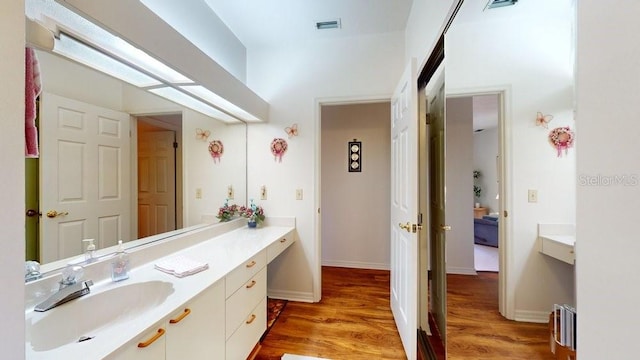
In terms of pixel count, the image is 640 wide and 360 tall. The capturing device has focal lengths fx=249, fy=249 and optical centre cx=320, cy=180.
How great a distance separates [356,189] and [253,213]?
1.60 m

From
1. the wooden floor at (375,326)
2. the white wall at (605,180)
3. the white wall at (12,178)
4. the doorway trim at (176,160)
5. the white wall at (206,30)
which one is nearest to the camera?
the white wall at (605,180)

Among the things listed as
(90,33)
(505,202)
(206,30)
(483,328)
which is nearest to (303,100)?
(206,30)

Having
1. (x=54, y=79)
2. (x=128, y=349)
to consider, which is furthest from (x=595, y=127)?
(x=54, y=79)

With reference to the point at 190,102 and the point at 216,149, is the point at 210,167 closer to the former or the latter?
the point at 216,149

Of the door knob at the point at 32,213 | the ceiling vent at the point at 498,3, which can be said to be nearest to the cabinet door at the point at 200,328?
the door knob at the point at 32,213

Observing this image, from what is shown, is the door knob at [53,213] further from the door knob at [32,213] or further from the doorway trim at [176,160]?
the doorway trim at [176,160]

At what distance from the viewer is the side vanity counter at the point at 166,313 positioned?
2.70 ft

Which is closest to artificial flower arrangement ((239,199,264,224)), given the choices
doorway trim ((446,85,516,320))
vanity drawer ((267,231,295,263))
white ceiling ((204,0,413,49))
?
vanity drawer ((267,231,295,263))

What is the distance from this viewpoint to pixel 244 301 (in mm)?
1560

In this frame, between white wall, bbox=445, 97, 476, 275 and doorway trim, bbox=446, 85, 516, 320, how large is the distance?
0.25 metres

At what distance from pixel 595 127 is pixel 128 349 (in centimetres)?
129

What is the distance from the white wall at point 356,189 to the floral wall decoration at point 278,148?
114 cm

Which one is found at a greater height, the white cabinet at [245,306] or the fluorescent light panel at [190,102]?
the fluorescent light panel at [190,102]

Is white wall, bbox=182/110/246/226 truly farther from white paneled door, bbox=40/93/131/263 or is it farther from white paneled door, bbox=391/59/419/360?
white paneled door, bbox=391/59/419/360
